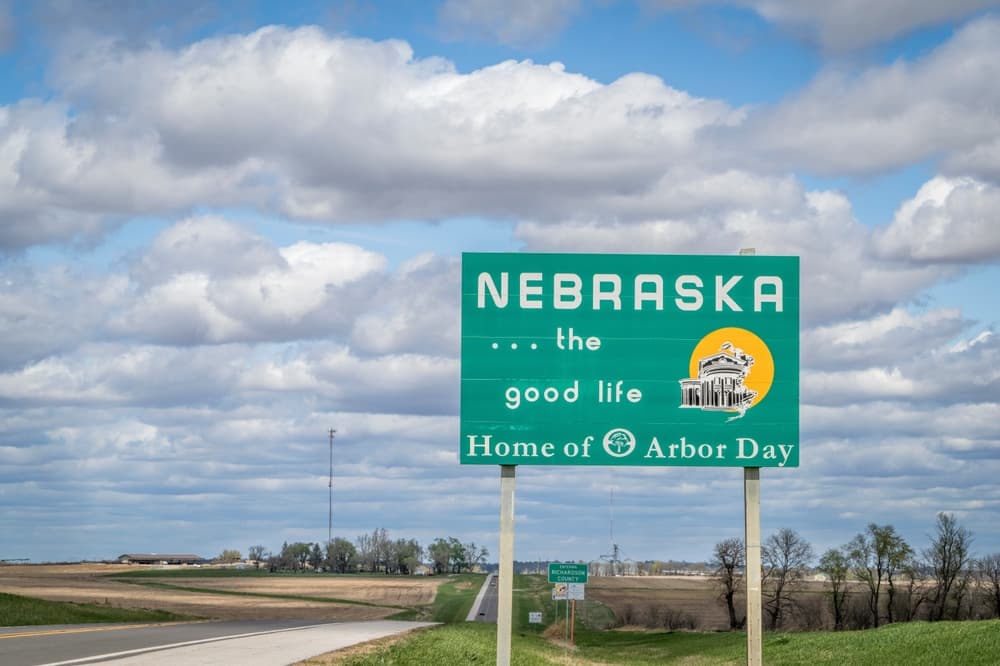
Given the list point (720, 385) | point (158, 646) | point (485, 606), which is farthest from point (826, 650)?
point (485, 606)

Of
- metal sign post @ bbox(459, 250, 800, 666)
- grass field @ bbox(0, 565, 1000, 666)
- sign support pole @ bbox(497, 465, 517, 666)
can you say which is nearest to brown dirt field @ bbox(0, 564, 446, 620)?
grass field @ bbox(0, 565, 1000, 666)

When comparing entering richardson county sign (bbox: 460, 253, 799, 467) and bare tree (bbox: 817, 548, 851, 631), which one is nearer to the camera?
entering richardson county sign (bbox: 460, 253, 799, 467)

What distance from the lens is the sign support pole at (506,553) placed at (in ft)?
72.9

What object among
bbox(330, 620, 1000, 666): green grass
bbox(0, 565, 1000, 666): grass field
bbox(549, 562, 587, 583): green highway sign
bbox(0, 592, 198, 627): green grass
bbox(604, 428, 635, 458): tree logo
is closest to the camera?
bbox(604, 428, 635, 458): tree logo

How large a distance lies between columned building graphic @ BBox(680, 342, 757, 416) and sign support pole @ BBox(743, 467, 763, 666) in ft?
4.36

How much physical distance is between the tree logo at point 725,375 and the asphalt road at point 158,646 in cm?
1082

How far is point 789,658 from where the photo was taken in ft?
151

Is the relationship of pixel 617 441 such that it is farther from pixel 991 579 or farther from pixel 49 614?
pixel 991 579

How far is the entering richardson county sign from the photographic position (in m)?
22.7

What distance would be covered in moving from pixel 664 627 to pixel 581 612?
28.4 m

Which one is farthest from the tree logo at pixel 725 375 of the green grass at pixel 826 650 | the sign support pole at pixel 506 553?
the green grass at pixel 826 650

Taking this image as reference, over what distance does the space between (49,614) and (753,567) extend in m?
34.9

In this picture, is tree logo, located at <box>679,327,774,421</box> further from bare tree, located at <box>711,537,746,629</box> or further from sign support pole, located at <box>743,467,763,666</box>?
bare tree, located at <box>711,537,746,629</box>

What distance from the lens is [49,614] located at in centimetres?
4803
